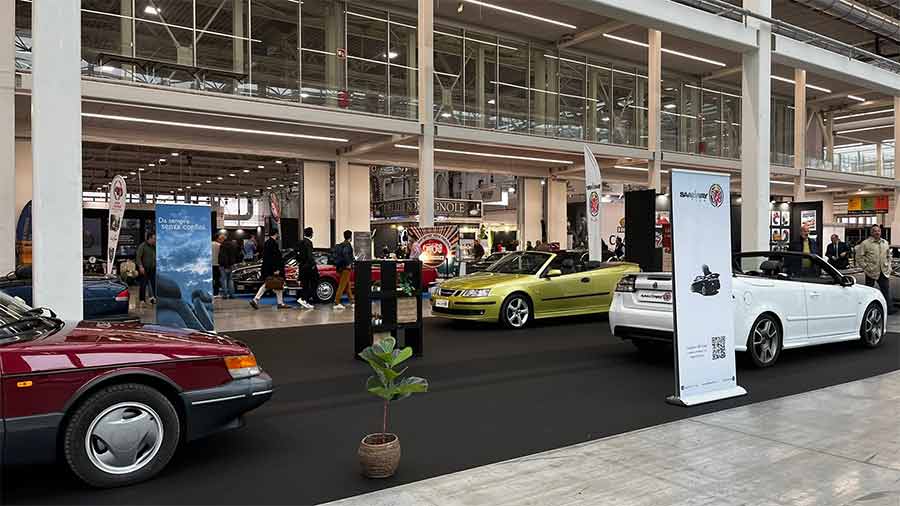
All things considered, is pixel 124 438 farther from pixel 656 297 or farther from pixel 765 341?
pixel 765 341

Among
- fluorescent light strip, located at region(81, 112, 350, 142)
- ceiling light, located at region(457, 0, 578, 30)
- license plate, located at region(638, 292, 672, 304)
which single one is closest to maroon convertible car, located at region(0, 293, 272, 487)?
license plate, located at region(638, 292, 672, 304)

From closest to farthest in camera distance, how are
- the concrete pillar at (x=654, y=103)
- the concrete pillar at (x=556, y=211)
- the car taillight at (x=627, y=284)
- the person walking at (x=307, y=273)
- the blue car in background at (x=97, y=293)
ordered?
the car taillight at (x=627, y=284) < the blue car in background at (x=97, y=293) < the person walking at (x=307, y=273) < the concrete pillar at (x=654, y=103) < the concrete pillar at (x=556, y=211)

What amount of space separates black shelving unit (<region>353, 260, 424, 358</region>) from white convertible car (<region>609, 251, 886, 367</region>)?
2421mm

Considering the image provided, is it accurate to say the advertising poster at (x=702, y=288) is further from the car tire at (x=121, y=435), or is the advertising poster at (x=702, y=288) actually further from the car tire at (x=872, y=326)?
the car tire at (x=121, y=435)

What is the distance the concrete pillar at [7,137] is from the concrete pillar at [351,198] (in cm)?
1041

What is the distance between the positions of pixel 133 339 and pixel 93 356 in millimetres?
319

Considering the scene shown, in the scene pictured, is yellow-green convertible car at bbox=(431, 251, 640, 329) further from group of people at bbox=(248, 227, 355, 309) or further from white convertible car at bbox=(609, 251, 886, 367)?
group of people at bbox=(248, 227, 355, 309)

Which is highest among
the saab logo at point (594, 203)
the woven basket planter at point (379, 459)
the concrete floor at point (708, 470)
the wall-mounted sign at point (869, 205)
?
the wall-mounted sign at point (869, 205)

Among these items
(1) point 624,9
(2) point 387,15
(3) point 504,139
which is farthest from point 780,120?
(1) point 624,9

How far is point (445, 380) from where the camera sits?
626cm

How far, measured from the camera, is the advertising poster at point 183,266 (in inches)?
308

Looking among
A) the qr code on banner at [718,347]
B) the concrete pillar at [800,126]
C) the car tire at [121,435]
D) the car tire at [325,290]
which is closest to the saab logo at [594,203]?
the car tire at [325,290]

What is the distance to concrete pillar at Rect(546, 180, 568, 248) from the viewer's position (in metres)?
25.5

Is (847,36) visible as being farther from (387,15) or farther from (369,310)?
(369,310)
